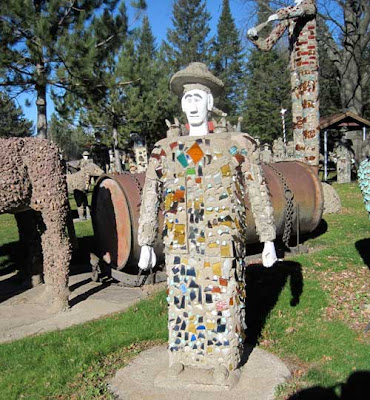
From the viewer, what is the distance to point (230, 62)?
41188mm

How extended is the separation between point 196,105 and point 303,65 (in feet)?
23.4

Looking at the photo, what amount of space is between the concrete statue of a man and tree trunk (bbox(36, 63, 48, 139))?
9.28m

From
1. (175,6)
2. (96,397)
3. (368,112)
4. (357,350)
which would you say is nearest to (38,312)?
(96,397)

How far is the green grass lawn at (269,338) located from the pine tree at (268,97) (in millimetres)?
28156

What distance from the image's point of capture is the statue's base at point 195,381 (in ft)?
10.9

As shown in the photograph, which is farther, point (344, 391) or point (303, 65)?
point (303, 65)

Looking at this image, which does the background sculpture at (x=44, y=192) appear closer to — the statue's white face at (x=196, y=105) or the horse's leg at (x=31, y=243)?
the horse's leg at (x=31, y=243)

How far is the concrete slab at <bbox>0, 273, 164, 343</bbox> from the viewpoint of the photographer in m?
4.96

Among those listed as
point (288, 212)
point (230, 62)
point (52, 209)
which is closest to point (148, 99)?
point (288, 212)

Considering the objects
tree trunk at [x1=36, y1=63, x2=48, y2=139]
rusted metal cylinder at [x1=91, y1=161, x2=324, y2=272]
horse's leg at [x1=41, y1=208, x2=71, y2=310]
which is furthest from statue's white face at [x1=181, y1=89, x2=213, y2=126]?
tree trunk at [x1=36, y1=63, x2=48, y2=139]

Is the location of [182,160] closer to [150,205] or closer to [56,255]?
[150,205]

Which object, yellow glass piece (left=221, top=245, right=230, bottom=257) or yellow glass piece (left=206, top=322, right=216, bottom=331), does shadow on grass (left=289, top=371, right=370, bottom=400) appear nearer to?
yellow glass piece (left=206, top=322, right=216, bottom=331)

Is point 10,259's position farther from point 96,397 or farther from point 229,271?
point 229,271

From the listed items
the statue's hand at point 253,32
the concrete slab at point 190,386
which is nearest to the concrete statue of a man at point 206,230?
the concrete slab at point 190,386
